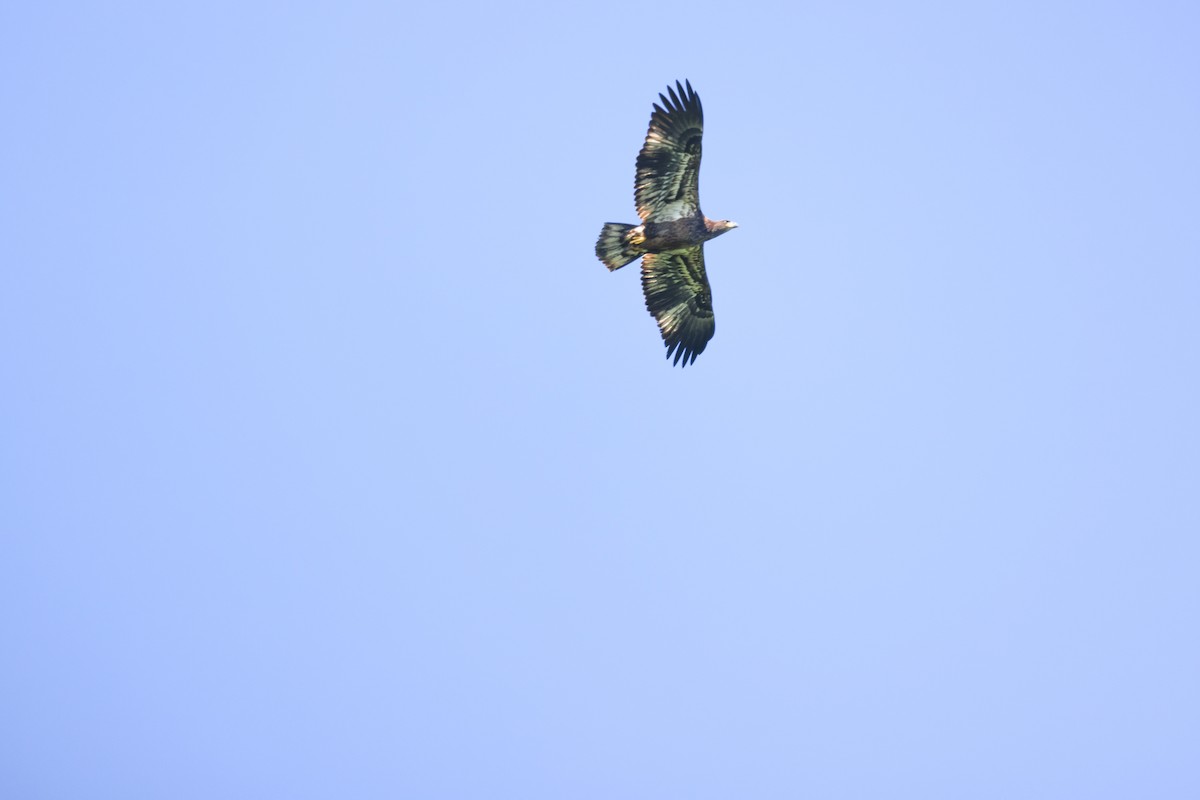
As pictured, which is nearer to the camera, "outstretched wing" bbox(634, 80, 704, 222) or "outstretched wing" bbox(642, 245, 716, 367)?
"outstretched wing" bbox(634, 80, 704, 222)

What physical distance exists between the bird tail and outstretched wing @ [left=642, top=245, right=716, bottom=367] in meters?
0.78

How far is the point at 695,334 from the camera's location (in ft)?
90.3

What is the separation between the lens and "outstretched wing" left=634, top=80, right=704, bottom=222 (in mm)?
25016

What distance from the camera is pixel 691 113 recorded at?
25.0 metres

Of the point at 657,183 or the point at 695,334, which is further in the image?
the point at 695,334

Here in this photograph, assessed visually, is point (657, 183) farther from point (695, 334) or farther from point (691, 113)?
point (695, 334)

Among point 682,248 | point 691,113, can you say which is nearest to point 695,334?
point 682,248

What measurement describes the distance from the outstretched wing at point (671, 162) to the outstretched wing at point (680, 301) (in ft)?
3.81

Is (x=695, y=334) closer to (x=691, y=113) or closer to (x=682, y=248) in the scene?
(x=682, y=248)

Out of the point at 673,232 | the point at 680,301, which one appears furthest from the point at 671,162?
the point at 680,301

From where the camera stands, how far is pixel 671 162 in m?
25.4

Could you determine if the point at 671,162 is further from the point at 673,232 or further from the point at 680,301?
the point at 680,301

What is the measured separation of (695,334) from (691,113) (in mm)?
4022

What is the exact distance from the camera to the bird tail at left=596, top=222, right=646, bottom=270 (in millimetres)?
25969
